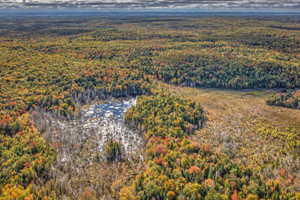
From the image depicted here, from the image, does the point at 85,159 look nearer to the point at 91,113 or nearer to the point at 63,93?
the point at 91,113

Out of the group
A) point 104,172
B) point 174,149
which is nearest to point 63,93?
point 104,172

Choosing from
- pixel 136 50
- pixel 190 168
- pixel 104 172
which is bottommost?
pixel 104 172

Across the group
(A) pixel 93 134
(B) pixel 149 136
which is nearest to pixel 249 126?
(B) pixel 149 136

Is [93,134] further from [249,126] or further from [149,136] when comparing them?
[249,126]

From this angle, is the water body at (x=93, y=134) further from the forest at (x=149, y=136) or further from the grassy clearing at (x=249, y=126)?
the grassy clearing at (x=249, y=126)

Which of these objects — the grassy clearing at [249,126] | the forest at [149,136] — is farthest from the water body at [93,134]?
the grassy clearing at [249,126]

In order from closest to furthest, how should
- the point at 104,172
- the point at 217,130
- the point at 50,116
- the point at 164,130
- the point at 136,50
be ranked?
the point at 104,172, the point at 164,130, the point at 217,130, the point at 50,116, the point at 136,50

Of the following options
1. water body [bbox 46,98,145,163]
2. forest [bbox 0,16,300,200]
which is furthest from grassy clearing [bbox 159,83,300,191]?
water body [bbox 46,98,145,163]

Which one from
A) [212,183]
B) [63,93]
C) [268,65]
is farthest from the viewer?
[268,65]
